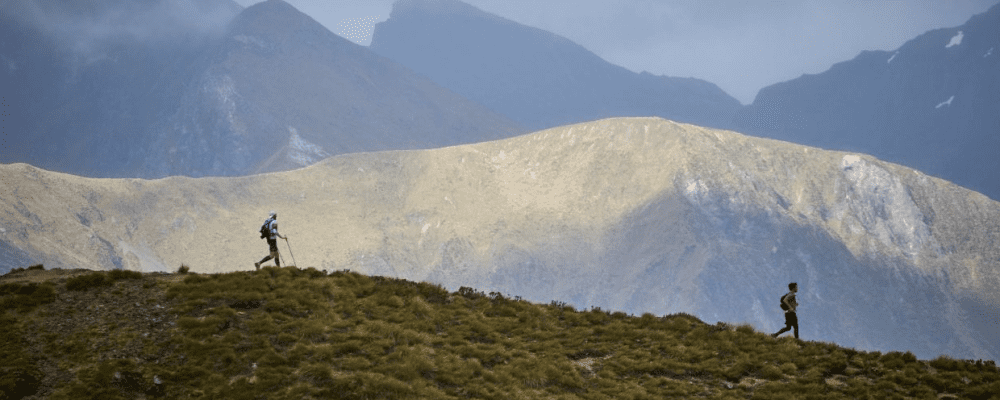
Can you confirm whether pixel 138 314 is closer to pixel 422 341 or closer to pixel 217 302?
pixel 217 302

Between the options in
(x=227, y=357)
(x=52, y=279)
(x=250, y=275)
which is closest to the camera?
(x=227, y=357)

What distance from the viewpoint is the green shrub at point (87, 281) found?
2591 centimetres

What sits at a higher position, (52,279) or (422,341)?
(52,279)

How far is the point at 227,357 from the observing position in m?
22.3

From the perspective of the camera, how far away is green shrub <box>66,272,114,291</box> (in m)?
25.9

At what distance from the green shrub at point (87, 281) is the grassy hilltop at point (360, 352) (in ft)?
0.20

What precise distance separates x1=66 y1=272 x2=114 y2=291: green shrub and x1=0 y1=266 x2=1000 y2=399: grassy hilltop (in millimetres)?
60

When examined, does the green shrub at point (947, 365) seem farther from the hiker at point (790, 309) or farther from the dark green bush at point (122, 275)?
the dark green bush at point (122, 275)

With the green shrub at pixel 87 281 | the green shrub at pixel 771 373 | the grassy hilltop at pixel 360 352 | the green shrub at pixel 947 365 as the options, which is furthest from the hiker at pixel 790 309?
the green shrub at pixel 87 281

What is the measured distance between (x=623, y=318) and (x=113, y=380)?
1789cm

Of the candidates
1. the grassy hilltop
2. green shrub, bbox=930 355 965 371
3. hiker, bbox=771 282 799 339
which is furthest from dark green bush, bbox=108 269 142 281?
green shrub, bbox=930 355 965 371

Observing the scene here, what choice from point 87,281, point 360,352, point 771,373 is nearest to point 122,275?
point 87,281

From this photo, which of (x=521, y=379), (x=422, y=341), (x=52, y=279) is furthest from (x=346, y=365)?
(x=52, y=279)

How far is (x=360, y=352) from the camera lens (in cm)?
2375
